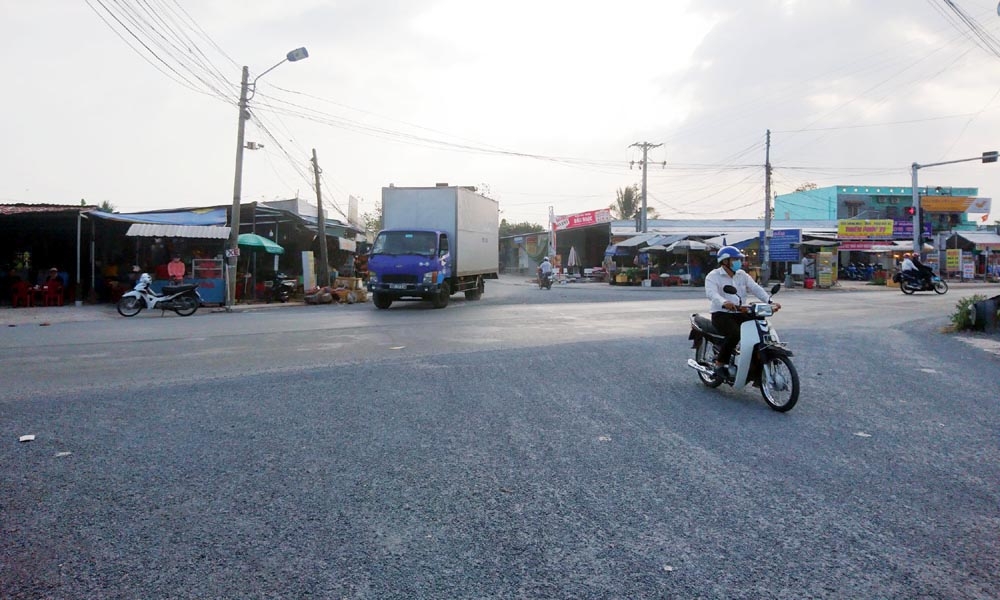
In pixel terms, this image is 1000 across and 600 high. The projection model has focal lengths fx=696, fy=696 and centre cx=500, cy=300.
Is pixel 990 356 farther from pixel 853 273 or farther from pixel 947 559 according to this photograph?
pixel 853 273

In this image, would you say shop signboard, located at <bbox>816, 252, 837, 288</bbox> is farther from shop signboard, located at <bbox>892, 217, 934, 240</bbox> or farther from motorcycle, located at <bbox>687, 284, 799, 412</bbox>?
motorcycle, located at <bbox>687, 284, 799, 412</bbox>

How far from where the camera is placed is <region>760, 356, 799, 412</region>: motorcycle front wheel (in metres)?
6.50

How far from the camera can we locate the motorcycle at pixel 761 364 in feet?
21.6

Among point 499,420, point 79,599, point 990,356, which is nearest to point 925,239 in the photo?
point 990,356

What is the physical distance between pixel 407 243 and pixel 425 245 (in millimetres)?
527

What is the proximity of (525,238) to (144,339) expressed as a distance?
51.8 meters

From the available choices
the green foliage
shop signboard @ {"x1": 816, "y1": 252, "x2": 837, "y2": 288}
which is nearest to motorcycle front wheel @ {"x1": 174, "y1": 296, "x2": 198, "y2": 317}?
the green foliage

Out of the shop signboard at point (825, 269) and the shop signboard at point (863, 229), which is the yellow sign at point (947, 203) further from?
the shop signboard at point (825, 269)

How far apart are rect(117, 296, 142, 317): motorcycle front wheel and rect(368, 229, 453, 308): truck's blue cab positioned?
636 cm

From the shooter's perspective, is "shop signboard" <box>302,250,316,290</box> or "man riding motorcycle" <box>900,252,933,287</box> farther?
"shop signboard" <box>302,250,316,290</box>

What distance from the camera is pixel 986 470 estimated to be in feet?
15.7

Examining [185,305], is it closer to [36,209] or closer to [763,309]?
[36,209]

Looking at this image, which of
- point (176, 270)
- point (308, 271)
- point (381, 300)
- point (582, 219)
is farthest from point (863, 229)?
point (176, 270)

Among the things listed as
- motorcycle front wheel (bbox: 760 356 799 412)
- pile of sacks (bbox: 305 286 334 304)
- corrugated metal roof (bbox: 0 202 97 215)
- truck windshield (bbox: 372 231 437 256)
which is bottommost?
motorcycle front wheel (bbox: 760 356 799 412)
